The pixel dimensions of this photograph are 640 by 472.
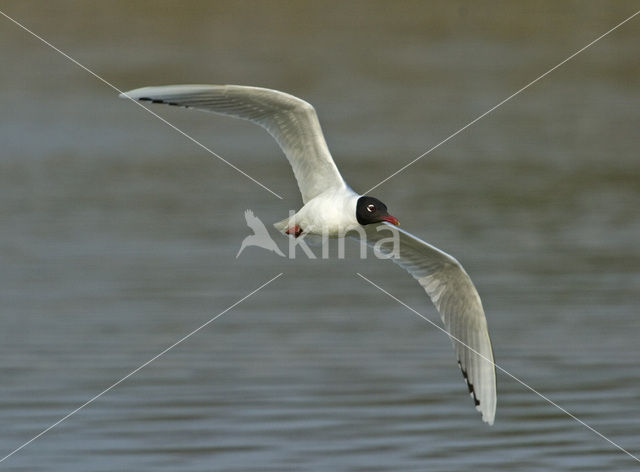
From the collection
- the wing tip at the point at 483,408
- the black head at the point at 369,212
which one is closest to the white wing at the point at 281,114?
the black head at the point at 369,212

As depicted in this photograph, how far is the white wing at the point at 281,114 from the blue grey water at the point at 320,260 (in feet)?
5.09

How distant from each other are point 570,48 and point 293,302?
544 inches

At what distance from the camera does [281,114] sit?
859 centimetres

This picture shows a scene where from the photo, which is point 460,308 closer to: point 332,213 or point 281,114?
point 332,213

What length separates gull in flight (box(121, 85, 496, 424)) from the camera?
8.42m

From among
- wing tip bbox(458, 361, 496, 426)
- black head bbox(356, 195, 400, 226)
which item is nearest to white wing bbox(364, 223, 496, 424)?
wing tip bbox(458, 361, 496, 426)

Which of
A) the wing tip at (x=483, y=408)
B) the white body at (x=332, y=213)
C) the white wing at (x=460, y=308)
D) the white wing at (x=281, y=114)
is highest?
the white wing at (x=281, y=114)

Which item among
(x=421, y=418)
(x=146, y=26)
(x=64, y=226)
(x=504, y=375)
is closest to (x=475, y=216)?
(x=64, y=226)

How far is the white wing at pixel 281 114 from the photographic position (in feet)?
27.3

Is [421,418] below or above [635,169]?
below

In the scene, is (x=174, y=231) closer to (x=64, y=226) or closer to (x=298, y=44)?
(x=64, y=226)

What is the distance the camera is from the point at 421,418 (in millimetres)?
9320

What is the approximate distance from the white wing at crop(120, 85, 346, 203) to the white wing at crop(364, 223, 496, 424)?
0.44 m

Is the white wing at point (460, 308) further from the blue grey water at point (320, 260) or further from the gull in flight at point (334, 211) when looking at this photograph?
the blue grey water at point (320, 260)
